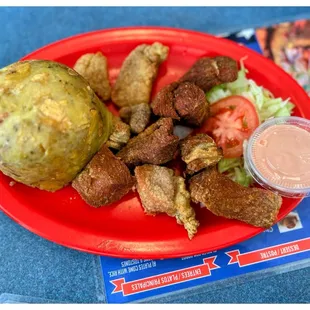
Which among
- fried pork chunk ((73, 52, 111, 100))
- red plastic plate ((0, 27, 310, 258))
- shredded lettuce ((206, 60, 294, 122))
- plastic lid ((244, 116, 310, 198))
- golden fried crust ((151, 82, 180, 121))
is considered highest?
fried pork chunk ((73, 52, 111, 100))

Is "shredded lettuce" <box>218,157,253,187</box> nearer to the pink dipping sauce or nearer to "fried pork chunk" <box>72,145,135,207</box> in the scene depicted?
the pink dipping sauce

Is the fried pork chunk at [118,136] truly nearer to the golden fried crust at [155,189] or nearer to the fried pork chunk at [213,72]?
the golden fried crust at [155,189]

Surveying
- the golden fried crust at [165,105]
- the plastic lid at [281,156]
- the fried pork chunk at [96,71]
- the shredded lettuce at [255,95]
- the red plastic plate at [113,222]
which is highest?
the fried pork chunk at [96,71]

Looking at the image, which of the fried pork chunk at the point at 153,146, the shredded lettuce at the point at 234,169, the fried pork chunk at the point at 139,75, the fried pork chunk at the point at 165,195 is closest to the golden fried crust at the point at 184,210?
the fried pork chunk at the point at 165,195

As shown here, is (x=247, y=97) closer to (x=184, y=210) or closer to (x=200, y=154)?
(x=200, y=154)

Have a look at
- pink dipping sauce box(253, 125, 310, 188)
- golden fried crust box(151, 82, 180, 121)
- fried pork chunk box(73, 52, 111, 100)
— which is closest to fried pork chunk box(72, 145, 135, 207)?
golden fried crust box(151, 82, 180, 121)
